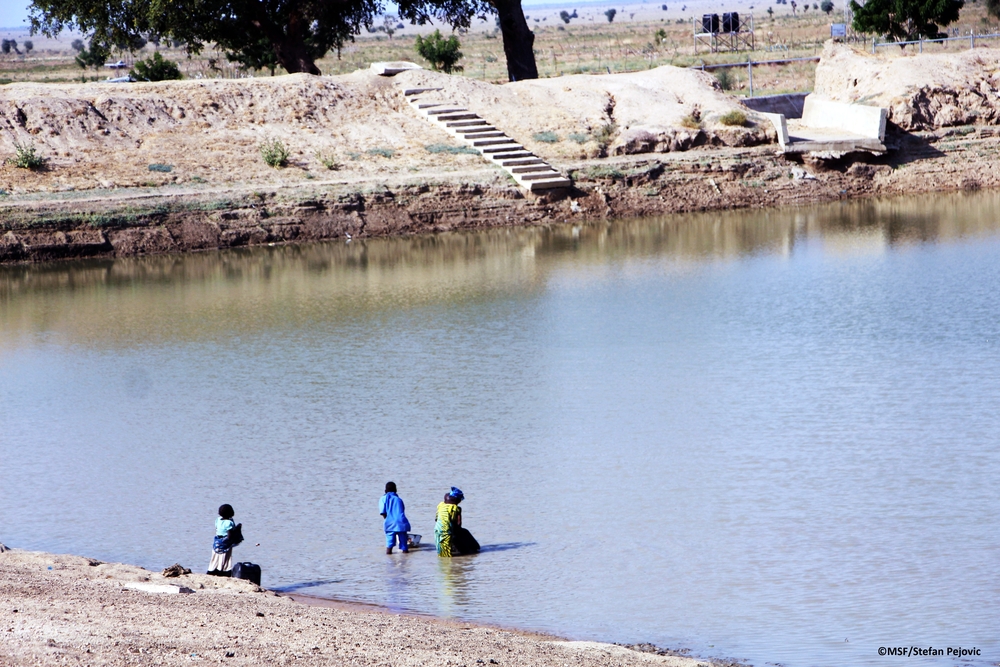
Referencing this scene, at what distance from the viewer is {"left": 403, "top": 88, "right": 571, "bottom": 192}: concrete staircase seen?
105 feet

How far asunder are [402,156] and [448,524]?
79.3 ft

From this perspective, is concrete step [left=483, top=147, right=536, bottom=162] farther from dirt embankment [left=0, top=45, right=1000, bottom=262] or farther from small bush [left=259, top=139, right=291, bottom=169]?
small bush [left=259, top=139, right=291, bottom=169]

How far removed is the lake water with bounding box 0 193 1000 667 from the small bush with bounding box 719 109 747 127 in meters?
10.4

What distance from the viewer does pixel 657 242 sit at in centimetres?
2762

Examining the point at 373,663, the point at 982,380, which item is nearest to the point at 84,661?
the point at 373,663

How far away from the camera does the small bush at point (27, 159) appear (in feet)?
100

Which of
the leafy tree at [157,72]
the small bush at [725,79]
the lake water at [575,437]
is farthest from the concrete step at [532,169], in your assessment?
the small bush at [725,79]

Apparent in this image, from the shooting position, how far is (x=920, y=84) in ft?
116

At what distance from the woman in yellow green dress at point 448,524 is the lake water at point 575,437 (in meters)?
0.25

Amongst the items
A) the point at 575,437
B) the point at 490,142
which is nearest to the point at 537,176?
the point at 490,142

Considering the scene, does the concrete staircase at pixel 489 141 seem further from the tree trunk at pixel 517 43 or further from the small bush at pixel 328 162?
the tree trunk at pixel 517 43

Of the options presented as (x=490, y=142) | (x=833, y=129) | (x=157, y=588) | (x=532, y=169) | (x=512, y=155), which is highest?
(x=490, y=142)

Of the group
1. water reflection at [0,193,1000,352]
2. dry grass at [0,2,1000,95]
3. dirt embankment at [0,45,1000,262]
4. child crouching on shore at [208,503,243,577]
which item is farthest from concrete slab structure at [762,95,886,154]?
child crouching on shore at [208,503,243,577]

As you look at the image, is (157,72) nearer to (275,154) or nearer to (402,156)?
(275,154)
